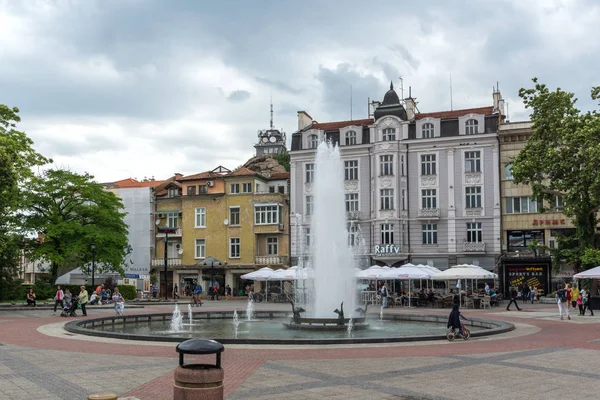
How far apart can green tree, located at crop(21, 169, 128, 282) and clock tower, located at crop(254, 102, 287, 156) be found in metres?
117

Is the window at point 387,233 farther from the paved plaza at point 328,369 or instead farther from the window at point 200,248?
the paved plaza at point 328,369

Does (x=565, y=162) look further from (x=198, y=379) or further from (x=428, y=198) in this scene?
(x=198, y=379)

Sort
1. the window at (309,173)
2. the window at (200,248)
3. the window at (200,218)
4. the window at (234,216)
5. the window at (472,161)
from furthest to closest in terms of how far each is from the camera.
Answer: the window at (200,218)
the window at (200,248)
the window at (234,216)
the window at (309,173)
the window at (472,161)

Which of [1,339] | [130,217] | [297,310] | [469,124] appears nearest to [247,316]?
[297,310]

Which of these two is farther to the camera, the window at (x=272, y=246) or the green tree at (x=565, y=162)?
the window at (x=272, y=246)

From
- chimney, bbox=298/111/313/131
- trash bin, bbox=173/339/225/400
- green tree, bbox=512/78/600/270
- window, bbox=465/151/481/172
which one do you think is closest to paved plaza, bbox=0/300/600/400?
trash bin, bbox=173/339/225/400

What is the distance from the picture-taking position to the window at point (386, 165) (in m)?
55.5

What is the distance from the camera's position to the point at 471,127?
5388cm

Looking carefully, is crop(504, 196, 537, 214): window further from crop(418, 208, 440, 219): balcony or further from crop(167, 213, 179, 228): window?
crop(167, 213, 179, 228): window

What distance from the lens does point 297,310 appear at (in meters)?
24.4

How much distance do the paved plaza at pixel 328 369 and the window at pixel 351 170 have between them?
37.8 m

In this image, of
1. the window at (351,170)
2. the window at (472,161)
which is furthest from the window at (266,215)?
the window at (472,161)

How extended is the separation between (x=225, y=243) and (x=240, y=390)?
169 feet

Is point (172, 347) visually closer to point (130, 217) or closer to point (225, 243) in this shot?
point (225, 243)
